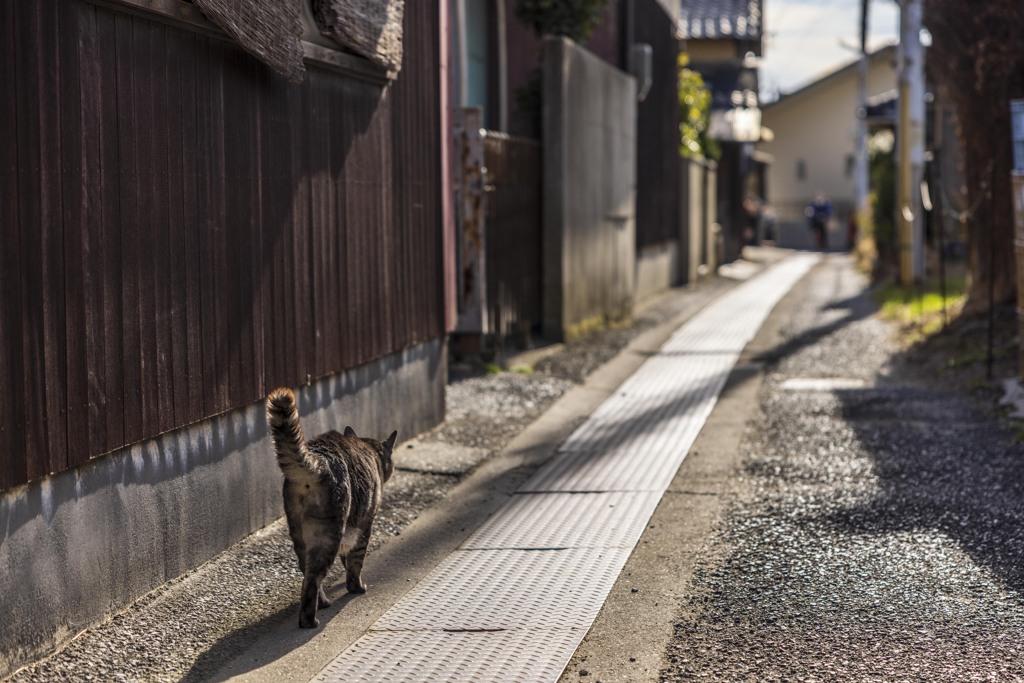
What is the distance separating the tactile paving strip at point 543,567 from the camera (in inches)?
183

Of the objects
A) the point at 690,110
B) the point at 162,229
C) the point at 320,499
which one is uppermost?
the point at 690,110

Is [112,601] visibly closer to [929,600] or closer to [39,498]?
[39,498]

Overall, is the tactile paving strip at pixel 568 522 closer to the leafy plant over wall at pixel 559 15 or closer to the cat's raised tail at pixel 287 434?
the cat's raised tail at pixel 287 434

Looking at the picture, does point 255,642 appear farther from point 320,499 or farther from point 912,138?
point 912,138

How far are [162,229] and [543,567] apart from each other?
211 centimetres

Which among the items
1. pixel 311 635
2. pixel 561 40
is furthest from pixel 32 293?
pixel 561 40

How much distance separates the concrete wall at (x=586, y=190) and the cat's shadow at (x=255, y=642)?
862cm

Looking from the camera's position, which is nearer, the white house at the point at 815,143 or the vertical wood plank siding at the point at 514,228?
the vertical wood plank siding at the point at 514,228

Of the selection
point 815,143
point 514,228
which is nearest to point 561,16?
point 514,228

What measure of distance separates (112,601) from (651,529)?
2.61 metres

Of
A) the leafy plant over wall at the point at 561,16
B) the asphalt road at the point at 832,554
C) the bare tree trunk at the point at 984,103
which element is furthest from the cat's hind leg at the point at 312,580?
the leafy plant over wall at the point at 561,16

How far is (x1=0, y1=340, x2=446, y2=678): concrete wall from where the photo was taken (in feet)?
14.6

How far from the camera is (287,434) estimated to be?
461 centimetres

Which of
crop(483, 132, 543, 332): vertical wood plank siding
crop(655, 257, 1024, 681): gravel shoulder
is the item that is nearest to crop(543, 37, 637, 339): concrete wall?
crop(483, 132, 543, 332): vertical wood plank siding
